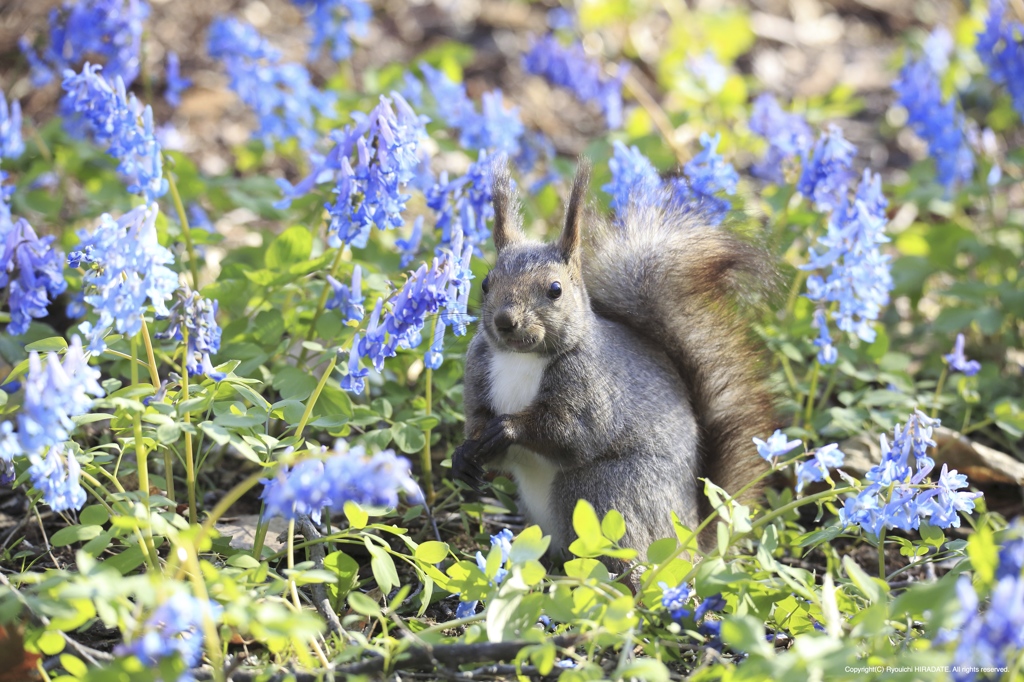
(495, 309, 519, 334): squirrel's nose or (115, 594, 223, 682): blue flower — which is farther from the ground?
(495, 309, 519, 334): squirrel's nose

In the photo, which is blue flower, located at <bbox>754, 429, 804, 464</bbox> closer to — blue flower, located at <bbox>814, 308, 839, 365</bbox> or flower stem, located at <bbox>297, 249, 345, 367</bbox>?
blue flower, located at <bbox>814, 308, 839, 365</bbox>

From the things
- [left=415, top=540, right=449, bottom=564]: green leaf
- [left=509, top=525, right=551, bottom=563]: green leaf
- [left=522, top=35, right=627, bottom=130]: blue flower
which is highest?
[left=522, top=35, right=627, bottom=130]: blue flower

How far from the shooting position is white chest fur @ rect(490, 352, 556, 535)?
3088 millimetres

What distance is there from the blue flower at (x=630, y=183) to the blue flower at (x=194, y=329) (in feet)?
4.88

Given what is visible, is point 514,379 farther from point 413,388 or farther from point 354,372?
point 413,388

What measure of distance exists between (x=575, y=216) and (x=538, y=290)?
252 mm

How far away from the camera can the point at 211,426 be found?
230 centimetres

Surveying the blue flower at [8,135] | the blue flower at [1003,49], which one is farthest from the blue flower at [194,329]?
the blue flower at [1003,49]

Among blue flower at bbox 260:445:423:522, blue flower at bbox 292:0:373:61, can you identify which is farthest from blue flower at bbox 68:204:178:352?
blue flower at bbox 292:0:373:61

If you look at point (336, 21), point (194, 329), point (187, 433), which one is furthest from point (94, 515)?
point (336, 21)

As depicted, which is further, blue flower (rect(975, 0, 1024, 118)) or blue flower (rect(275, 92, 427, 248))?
blue flower (rect(975, 0, 1024, 118))

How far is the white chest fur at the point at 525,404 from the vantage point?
3.09m

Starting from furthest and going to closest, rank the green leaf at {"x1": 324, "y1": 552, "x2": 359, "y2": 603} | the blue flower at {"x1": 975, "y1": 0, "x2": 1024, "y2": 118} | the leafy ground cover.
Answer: the blue flower at {"x1": 975, "y1": 0, "x2": 1024, "y2": 118} < the green leaf at {"x1": 324, "y1": 552, "x2": 359, "y2": 603} < the leafy ground cover

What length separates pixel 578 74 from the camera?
495 centimetres
